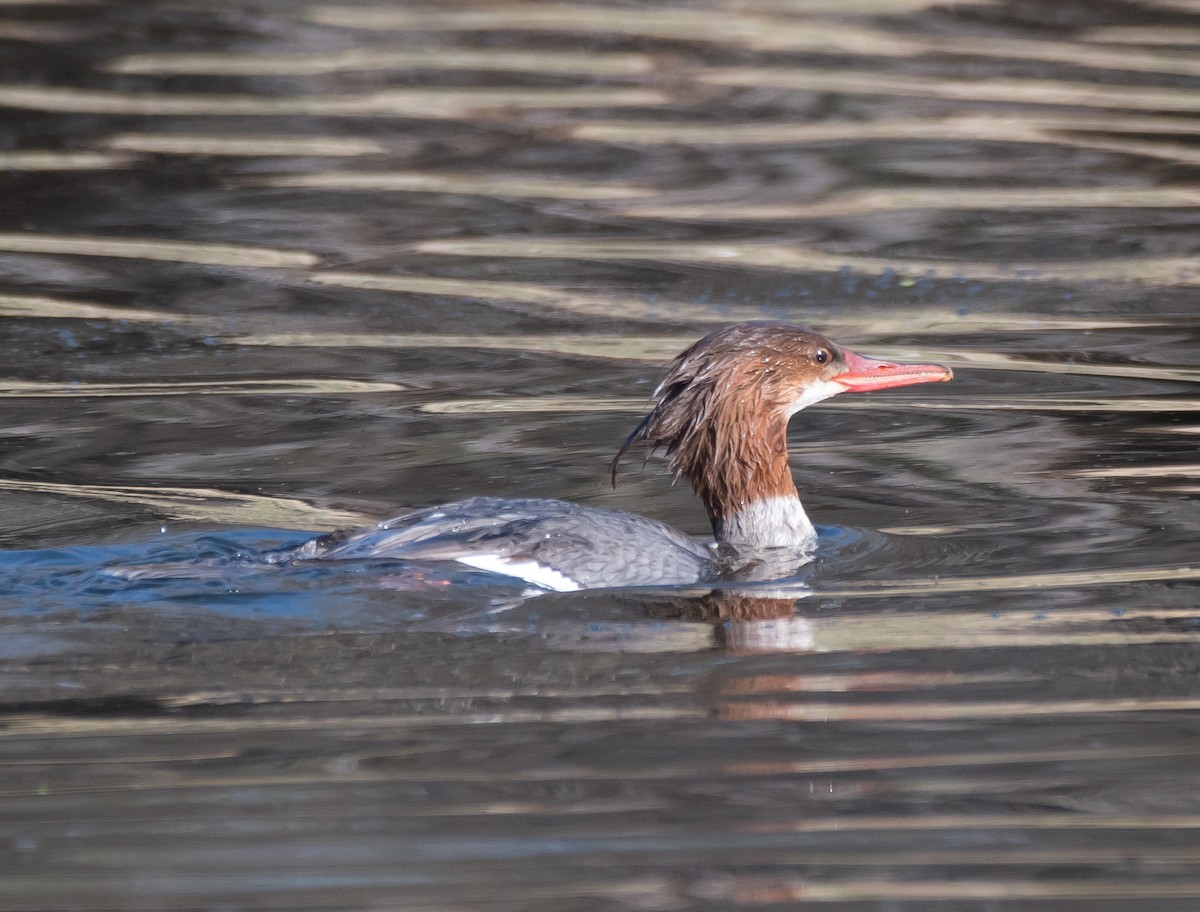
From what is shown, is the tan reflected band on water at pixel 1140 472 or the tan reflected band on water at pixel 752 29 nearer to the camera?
the tan reflected band on water at pixel 1140 472

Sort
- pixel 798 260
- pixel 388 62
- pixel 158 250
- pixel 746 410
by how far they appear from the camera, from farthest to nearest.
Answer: pixel 388 62, pixel 158 250, pixel 798 260, pixel 746 410

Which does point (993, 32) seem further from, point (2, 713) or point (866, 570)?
point (2, 713)

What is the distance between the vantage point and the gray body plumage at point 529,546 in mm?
6109

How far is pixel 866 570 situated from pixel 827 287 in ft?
12.3

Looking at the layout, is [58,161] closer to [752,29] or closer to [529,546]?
[752,29]

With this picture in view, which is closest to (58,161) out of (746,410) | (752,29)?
(752,29)

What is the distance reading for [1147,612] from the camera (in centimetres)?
553

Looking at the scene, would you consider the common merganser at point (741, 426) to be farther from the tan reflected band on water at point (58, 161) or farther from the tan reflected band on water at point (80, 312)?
the tan reflected band on water at point (58, 161)

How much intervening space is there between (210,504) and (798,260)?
415 cm

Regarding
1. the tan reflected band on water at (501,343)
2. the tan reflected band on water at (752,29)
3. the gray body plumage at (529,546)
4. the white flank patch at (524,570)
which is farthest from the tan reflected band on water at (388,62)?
the white flank patch at (524,570)

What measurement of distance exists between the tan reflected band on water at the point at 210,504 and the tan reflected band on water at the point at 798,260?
3.44 metres

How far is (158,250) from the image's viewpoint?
Result: 1037 cm

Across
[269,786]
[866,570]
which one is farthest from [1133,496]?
[269,786]

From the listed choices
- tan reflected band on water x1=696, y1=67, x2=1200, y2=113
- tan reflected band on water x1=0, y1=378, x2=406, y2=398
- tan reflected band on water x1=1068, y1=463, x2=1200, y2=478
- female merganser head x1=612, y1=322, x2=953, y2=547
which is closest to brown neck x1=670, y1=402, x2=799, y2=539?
female merganser head x1=612, y1=322, x2=953, y2=547
